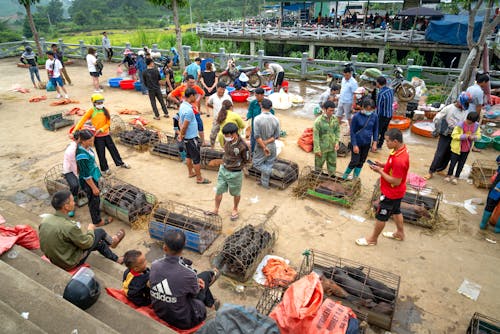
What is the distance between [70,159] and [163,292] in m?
3.47

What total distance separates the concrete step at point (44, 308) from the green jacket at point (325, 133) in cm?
492

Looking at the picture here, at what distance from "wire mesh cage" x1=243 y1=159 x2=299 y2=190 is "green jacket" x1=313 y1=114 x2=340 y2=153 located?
899 millimetres

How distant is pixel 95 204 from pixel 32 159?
13.8 ft

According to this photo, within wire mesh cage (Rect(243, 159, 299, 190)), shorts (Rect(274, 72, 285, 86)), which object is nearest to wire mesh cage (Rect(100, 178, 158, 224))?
wire mesh cage (Rect(243, 159, 299, 190))

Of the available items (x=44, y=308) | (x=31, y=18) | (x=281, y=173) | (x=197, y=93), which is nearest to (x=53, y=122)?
(x=197, y=93)

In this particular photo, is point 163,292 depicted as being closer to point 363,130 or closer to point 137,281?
point 137,281

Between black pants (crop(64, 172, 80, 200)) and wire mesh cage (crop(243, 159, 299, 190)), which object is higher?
black pants (crop(64, 172, 80, 200))

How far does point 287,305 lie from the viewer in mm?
3270

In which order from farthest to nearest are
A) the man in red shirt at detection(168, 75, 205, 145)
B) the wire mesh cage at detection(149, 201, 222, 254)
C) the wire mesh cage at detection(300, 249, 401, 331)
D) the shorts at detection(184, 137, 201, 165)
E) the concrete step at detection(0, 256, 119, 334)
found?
the man in red shirt at detection(168, 75, 205, 145) → the shorts at detection(184, 137, 201, 165) → the wire mesh cage at detection(149, 201, 222, 254) → the wire mesh cage at detection(300, 249, 401, 331) → the concrete step at detection(0, 256, 119, 334)

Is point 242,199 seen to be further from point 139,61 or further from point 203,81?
point 139,61

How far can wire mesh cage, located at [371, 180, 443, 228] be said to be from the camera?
580cm

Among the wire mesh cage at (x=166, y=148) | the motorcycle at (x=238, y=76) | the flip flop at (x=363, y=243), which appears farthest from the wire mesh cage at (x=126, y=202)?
the motorcycle at (x=238, y=76)

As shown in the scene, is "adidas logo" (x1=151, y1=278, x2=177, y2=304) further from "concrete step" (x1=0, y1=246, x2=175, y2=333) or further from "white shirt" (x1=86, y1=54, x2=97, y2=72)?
"white shirt" (x1=86, y1=54, x2=97, y2=72)

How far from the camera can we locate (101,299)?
343 cm
